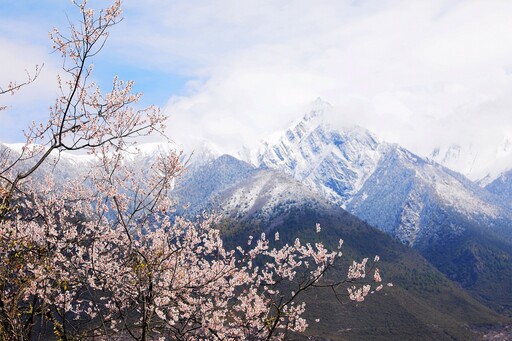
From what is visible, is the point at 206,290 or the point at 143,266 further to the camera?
the point at 206,290

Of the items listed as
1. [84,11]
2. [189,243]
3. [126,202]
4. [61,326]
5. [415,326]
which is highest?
[84,11]

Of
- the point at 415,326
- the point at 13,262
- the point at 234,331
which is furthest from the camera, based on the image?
the point at 415,326

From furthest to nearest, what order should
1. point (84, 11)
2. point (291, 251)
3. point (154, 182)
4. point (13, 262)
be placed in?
point (291, 251)
point (154, 182)
point (13, 262)
point (84, 11)

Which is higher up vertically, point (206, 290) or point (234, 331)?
point (206, 290)

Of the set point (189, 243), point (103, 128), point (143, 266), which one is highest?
point (103, 128)

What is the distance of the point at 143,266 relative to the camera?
452 inches

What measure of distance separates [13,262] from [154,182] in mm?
4365

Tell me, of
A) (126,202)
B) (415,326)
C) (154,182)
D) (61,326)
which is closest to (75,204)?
(126,202)

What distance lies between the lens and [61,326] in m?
11.8

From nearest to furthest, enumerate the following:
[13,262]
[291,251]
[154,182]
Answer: [13,262] → [154,182] → [291,251]

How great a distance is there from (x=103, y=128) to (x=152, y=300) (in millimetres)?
4919

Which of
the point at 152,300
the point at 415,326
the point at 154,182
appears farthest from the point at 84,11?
the point at 415,326

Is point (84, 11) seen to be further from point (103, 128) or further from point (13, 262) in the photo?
point (13, 262)

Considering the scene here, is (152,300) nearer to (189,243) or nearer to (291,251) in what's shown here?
(189,243)
